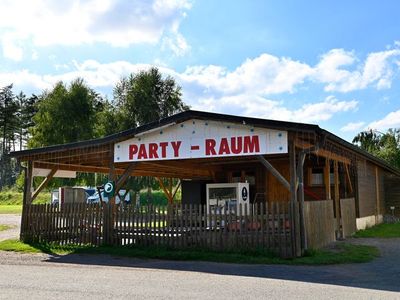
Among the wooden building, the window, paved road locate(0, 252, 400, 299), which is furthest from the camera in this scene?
the window

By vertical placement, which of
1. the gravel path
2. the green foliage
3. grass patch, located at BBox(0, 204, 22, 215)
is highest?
the green foliage

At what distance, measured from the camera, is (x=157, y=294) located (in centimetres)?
757

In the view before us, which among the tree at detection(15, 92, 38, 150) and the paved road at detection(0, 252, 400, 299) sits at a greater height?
the tree at detection(15, 92, 38, 150)

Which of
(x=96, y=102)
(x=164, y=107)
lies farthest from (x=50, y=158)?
(x=96, y=102)

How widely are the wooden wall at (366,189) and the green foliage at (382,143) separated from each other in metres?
16.6

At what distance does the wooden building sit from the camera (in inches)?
492

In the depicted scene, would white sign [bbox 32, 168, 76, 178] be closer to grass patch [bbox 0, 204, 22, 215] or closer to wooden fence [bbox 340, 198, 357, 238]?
wooden fence [bbox 340, 198, 357, 238]

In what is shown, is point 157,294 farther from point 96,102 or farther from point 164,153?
point 96,102

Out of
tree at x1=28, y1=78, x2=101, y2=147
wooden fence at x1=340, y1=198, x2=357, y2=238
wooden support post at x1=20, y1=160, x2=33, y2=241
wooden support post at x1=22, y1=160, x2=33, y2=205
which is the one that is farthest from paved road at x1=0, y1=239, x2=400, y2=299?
tree at x1=28, y1=78, x2=101, y2=147

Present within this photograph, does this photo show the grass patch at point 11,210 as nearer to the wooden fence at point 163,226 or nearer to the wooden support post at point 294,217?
the wooden fence at point 163,226

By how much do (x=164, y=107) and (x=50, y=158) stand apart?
26.3 m

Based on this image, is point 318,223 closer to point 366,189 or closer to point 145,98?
point 366,189

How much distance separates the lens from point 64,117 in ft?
147

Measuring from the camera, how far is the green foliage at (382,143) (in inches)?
1598
